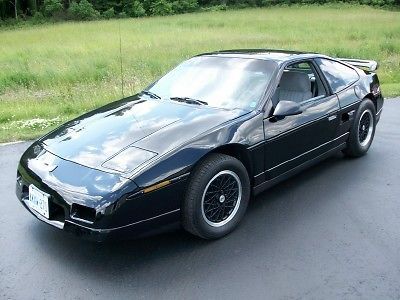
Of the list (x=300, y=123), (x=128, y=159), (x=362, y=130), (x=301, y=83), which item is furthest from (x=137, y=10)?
(x=128, y=159)

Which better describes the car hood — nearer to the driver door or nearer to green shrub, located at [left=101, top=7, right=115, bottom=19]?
the driver door

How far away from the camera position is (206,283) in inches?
121

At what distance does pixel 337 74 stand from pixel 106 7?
4941 cm

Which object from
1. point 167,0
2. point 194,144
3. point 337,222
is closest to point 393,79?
point 337,222

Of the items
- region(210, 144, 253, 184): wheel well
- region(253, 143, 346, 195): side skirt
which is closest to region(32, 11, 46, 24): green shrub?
region(253, 143, 346, 195): side skirt

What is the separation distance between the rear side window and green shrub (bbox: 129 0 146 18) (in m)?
43.4

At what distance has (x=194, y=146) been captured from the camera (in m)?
3.47

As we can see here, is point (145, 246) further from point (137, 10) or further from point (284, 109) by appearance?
point (137, 10)

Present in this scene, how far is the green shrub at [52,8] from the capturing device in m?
46.7

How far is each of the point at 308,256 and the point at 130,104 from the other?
218 cm

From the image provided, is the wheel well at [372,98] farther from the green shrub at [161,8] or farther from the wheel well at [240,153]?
the green shrub at [161,8]

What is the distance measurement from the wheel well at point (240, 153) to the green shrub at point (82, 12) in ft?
146

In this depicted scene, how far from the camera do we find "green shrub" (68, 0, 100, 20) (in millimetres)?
45344

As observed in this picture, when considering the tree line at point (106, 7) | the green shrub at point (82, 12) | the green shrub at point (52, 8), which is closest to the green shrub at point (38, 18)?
the tree line at point (106, 7)
